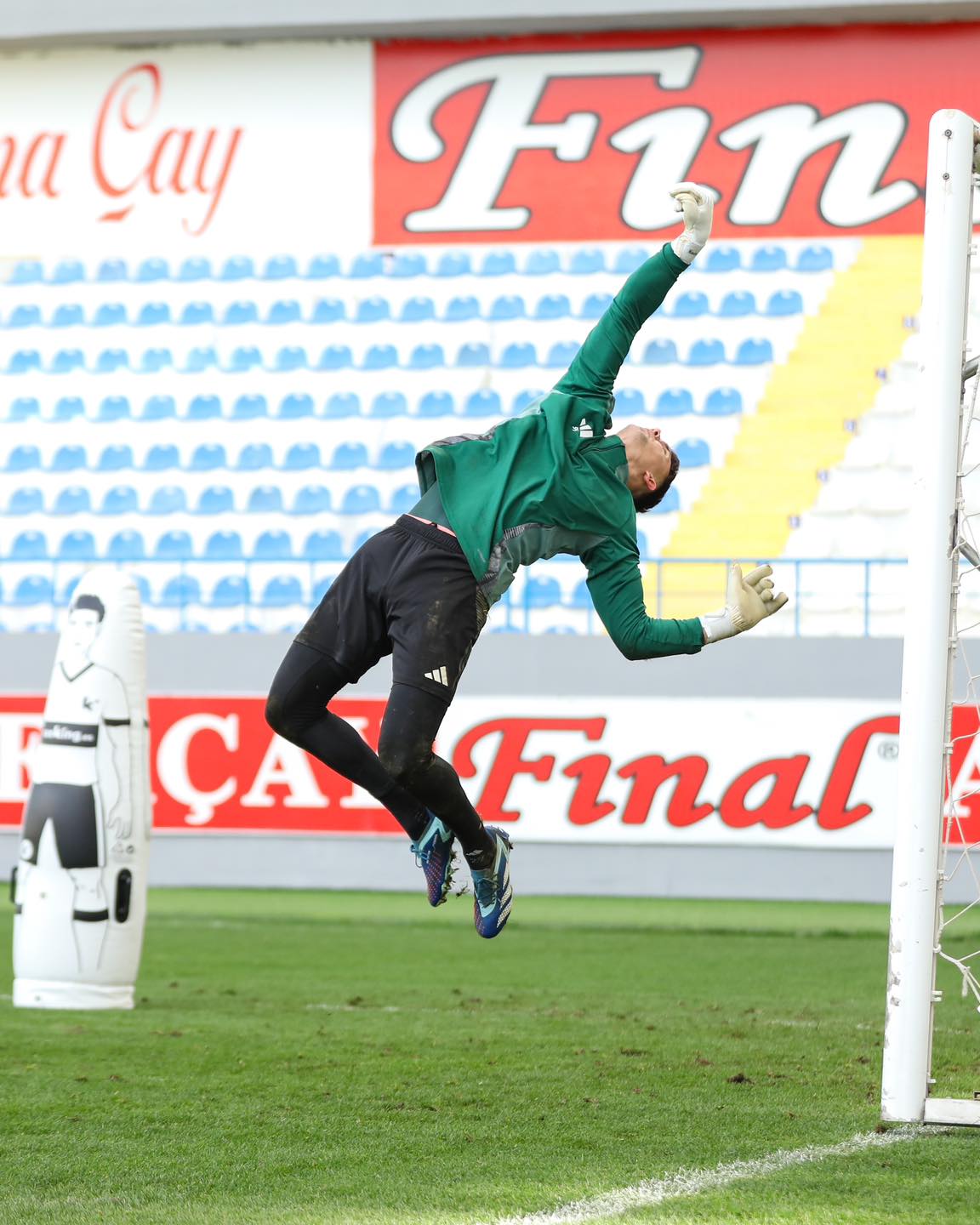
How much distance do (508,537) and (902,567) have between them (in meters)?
9.31

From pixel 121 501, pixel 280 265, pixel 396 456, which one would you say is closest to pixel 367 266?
pixel 280 265

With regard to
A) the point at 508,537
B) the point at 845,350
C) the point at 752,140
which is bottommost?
the point at 508,537

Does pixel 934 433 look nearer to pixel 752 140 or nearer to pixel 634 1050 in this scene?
pixel 634 1050

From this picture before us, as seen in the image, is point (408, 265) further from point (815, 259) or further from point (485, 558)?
point (485, 558)

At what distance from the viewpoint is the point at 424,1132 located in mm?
4055

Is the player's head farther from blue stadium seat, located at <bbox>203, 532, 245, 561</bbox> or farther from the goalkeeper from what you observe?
blue stadium seat, located at <bbox>203, 532, 245, 561</bbox>

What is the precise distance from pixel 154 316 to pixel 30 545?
2.46m

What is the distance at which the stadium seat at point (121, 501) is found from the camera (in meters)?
14.9

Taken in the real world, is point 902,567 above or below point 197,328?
below

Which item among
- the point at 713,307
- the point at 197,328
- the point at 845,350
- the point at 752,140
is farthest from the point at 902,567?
the point at 197,328

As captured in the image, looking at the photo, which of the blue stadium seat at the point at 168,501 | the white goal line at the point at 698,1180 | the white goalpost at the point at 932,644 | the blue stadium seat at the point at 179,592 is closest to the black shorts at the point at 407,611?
the white goalpost at the point at 932,644

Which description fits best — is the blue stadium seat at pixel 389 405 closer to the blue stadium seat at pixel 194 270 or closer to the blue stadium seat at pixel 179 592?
the blue stadium seat at pixel 194 270

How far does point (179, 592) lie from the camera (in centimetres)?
1419

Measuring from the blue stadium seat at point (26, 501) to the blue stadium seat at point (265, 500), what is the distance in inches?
76.9
